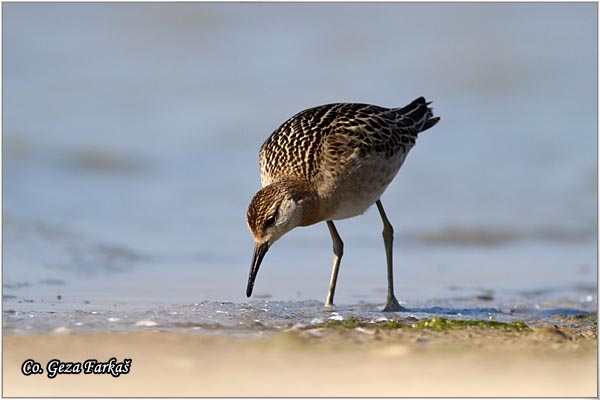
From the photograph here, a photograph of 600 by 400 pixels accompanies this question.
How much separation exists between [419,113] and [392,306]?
2034 millimetres

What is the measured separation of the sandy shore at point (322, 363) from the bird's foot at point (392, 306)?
5.60 feet

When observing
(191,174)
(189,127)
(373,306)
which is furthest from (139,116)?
(373,306)

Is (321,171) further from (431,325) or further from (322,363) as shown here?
(322,363)

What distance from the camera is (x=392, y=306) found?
7.96 meters

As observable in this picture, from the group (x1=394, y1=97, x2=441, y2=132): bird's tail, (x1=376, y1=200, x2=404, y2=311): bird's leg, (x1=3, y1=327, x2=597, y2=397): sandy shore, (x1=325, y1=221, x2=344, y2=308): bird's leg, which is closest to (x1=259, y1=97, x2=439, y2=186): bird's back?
(x1=394, y1=97, x2=441, y2=132): bird's tail

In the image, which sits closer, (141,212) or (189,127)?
(141,212)

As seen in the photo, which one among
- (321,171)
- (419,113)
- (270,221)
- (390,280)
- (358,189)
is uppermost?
(419,113)

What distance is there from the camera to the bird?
293 inches

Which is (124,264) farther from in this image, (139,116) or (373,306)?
(139,116)

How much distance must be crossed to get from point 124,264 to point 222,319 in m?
3.48

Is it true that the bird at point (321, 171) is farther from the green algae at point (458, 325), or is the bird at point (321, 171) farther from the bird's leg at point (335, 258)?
the green algae at point (458, 325)

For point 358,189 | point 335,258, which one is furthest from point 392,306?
point 358,189

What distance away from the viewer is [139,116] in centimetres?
1688

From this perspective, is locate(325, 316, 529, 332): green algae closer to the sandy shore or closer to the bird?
the sandy shore
